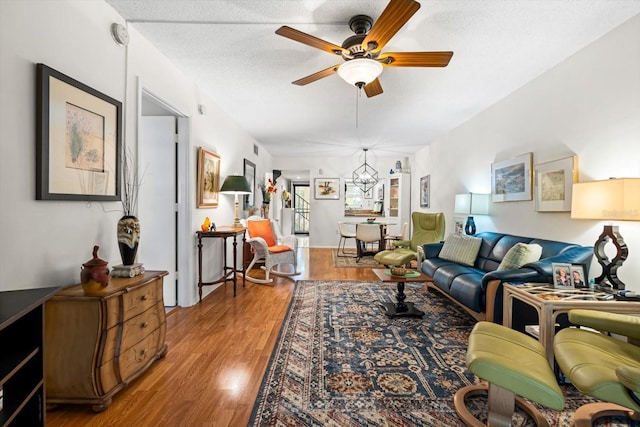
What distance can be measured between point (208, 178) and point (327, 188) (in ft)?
15.7

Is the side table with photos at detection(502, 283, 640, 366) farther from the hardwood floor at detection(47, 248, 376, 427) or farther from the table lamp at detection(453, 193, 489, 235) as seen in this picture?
the table lamp at detection(453, 193, 489, 235)

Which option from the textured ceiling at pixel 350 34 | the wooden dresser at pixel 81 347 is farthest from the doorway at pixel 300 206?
the wooden dresser at pixel 81 347

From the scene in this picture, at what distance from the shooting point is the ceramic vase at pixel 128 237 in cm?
207

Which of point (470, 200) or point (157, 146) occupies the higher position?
point (157, 146)

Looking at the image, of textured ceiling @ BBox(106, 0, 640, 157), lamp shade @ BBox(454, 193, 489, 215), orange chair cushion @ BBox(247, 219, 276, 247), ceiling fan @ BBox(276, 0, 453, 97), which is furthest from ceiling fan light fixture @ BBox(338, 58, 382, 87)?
orange chair cushion @ BBox(247, 219, 276, 247)

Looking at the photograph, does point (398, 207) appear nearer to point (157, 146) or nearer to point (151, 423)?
point (157, 146)

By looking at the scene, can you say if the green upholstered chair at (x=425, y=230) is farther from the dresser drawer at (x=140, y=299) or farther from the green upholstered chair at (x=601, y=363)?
the dresser drawer at (x=140, y=299)

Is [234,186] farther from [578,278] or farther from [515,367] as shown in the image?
[578,278]

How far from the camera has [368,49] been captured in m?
2.30

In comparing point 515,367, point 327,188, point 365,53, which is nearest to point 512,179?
point 365,53

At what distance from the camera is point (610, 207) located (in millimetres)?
2018

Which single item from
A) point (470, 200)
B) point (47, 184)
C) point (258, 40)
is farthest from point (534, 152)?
point (47, 184)

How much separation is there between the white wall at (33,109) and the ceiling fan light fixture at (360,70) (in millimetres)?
1697

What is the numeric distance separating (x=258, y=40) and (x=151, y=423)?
280 cm
